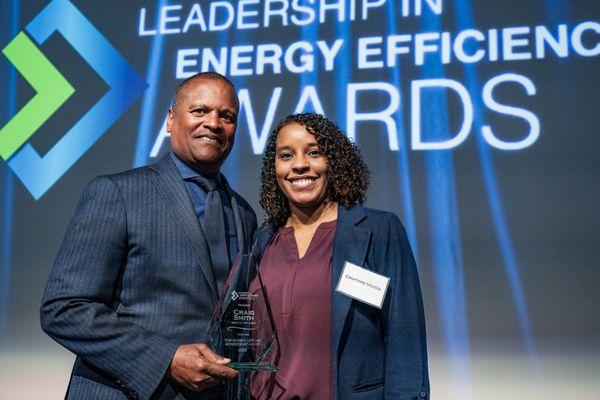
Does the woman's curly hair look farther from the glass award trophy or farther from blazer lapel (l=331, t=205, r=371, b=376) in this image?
the glass award trophy

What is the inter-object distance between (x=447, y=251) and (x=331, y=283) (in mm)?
1247

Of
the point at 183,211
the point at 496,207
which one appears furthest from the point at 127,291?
the point at 496,207

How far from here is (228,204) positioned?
1.76 m

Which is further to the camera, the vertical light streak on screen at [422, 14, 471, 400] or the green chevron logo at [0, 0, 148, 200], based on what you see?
the green chevron logo at [0, 0, 148, 200]

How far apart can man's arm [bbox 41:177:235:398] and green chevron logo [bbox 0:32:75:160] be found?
203 centimetres

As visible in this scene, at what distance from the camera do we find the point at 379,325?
1631 mm

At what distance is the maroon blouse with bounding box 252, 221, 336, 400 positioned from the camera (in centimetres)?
152

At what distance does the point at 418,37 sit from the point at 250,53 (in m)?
0.84

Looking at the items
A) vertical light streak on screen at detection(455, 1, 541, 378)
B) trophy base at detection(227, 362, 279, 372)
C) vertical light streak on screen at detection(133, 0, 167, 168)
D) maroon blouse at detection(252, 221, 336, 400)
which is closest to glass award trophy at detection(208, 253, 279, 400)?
trophy base at detection(227, 362, 279, 372)

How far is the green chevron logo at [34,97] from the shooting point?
3.31 metres

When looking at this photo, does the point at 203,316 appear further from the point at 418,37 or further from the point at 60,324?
the point at 418,37

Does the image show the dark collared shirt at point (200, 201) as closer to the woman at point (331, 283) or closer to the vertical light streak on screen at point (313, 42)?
the woman at point (331, 283)

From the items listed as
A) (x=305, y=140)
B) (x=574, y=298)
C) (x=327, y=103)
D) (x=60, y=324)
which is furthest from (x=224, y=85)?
(x=574, y=298)

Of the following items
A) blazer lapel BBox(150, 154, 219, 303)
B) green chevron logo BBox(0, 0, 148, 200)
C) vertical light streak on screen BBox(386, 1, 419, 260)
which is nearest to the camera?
blazer lapel BBox(150, 154, 219, 303)
